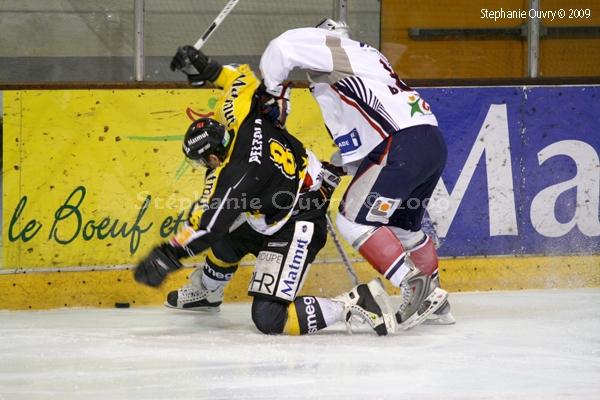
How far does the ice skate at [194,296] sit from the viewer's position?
5246 millimetres

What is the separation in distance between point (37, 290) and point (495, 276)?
2133 mm

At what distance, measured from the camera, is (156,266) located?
14.5ft

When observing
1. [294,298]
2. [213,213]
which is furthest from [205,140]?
[294,298]

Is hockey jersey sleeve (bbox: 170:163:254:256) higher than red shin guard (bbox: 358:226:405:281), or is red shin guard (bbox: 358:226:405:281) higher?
hockey jersey sleeve (bbox: 170:163:254:256)

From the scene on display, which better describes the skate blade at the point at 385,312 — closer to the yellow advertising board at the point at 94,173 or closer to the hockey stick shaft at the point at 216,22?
the yellow advertising board at the point at 94,173

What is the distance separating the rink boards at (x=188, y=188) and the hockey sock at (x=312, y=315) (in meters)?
0.96

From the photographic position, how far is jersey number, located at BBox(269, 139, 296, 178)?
15.3ft

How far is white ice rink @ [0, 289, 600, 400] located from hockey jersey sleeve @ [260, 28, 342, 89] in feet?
3.32

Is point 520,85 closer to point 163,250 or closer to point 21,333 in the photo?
point 163,250

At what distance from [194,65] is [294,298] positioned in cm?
97

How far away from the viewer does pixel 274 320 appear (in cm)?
467

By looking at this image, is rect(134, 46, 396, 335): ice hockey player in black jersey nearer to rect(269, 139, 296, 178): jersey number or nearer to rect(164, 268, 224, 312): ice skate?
rect(269, 139, 296, 178): jersey number

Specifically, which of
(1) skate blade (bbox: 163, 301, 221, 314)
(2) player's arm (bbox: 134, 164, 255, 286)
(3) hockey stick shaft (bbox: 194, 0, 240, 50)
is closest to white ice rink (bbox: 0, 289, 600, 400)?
(1) skate blade (bbox: 163, 301, 221, 314)

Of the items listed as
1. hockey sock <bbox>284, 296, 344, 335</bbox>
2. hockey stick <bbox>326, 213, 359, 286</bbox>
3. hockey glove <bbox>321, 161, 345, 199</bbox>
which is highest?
hockey glove <bbox>321, 161, 345, 199</bbox>
